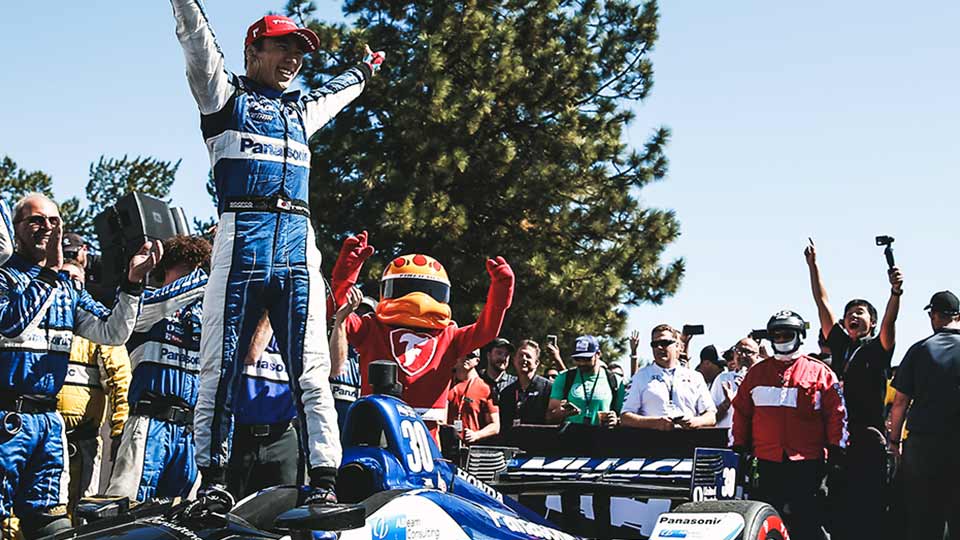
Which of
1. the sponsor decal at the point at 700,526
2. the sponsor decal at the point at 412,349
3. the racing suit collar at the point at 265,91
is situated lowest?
the sponsor decal at the point at 700,526

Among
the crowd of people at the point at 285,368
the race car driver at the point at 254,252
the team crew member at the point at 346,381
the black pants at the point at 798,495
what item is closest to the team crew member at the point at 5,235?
the crowd of people at the point at 285,368

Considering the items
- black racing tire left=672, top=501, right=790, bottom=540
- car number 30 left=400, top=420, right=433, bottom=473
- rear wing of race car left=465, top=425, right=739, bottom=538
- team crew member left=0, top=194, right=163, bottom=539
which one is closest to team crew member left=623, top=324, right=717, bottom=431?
rear wing of race car left=465, top=425, right=739, bottom=538

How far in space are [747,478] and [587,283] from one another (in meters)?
10.9

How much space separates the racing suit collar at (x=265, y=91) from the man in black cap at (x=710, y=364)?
804cm

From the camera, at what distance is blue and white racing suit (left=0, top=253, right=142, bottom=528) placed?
15.9 ft

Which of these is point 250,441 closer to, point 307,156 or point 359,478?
point 359,478

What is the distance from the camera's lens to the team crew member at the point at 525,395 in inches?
401

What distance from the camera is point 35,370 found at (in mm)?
4949

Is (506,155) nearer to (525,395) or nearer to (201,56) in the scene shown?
(525,395)

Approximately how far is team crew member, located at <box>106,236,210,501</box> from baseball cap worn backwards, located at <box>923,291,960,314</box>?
4861 mm

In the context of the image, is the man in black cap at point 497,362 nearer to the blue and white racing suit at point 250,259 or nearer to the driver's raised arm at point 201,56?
the blue and white racing suit at point 250,259

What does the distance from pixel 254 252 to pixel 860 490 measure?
208 inches

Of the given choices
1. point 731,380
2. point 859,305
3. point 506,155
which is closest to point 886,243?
point 859,305

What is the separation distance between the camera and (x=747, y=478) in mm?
7773
